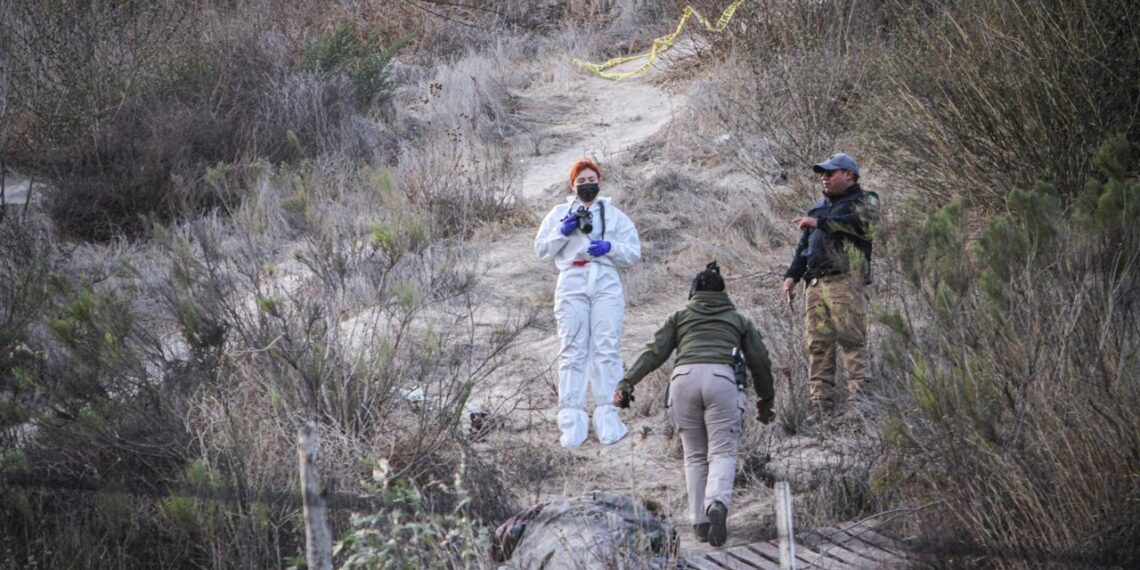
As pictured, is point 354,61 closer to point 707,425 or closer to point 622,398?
point 622,398

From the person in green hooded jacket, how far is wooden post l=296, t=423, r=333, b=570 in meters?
2.56

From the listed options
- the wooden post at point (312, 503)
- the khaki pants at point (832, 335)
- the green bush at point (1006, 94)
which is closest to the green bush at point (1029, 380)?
the khaki pants at point (832, 335)

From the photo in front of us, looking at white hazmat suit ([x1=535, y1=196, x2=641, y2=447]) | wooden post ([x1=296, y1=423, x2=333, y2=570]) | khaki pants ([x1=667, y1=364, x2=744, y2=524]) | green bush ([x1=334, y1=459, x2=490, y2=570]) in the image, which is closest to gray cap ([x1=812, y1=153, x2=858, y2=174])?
white hazmat suit ([x1=535, y1=196, x2=641, y2=447])

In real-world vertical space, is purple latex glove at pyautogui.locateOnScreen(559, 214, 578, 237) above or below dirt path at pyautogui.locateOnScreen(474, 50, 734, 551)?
above

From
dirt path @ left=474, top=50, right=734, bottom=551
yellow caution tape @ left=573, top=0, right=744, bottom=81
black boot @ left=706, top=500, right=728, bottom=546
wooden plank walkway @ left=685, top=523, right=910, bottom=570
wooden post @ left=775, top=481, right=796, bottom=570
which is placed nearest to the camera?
wooden post @ left=775, top=481, right=796, bottom=570

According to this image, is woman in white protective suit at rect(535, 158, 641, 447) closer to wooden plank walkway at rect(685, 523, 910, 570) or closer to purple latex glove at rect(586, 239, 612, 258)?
purple latex glove at rect(586, 239, 612, 258)

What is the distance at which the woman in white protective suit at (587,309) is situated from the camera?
26.7ft

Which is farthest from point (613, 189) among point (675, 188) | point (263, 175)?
point (263, 175)

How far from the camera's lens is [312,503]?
3.85 metres

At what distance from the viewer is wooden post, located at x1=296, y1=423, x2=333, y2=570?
386 centimetres

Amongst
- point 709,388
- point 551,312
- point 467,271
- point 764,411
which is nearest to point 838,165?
point 764,411

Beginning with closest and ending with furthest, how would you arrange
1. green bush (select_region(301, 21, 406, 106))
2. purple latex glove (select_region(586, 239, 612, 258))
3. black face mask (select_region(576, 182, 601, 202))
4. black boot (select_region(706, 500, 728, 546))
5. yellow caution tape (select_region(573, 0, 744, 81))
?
black boot (select_region(706, 500, 728, 546)), purple latex glove (select_region(586, 239, 612, 258)), black face mask (select_region(576, 182, 601, 202)), yellow caution tape (select_region(573, 0, 744, 81)), green bush (select_region(301, 21, 406, 106))

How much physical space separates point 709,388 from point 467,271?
5.22 metres

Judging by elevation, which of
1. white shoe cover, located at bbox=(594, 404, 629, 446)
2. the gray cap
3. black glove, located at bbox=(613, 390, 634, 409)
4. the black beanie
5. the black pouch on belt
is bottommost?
white shoe cover, located at bbox=(594, 404, 629, 446)
